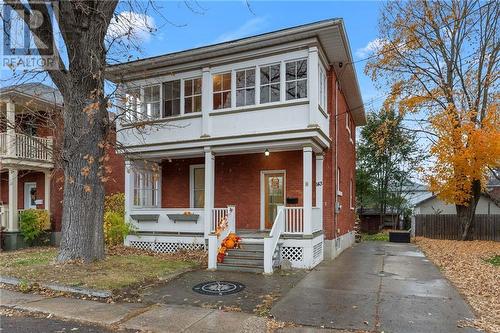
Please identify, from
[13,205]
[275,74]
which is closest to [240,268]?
[275,74]

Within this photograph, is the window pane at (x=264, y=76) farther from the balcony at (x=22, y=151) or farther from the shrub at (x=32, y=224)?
the shrub at (x=32, y=224)

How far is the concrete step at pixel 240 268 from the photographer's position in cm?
1016

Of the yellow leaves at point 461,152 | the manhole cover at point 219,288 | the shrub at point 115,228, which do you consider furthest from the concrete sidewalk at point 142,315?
the yellow leaves at point 461,152

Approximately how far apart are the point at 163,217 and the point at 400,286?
820cm

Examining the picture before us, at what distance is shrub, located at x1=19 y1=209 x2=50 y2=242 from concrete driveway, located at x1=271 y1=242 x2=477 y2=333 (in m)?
13.0

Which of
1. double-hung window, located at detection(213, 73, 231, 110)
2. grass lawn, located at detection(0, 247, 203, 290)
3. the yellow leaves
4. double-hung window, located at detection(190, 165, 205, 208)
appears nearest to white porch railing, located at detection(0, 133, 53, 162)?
double-hung window, located at detection(190, 165, 205, 208)

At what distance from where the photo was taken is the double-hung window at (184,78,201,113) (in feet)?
44.0

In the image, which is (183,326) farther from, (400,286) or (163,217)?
(163,217)

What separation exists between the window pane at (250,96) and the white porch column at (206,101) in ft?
4.12

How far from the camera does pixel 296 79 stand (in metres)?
11.5

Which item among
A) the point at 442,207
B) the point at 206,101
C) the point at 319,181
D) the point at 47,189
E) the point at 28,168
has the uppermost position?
the point at 206,101

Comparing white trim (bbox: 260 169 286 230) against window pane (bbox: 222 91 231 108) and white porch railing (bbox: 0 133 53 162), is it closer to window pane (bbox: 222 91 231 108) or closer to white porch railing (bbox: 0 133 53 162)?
window pane (bbox: 222 91 231 108)

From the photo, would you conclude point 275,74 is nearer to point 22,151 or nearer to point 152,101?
point 152,101

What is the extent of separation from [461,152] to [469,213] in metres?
4.09
